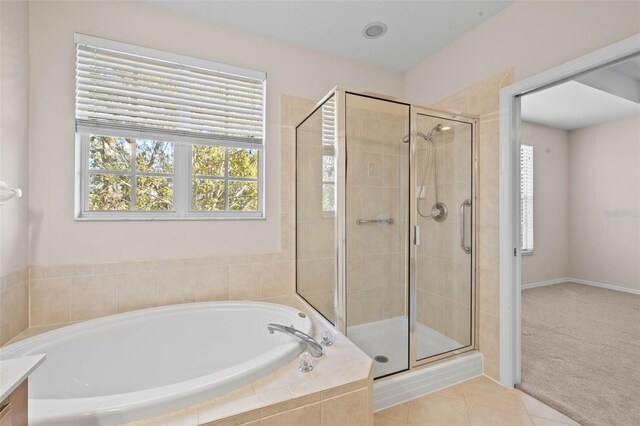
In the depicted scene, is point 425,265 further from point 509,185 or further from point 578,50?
point 578,50

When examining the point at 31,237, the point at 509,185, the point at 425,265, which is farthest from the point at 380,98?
the point at 31,237

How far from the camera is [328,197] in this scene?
1.88m

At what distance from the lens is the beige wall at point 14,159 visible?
1.44 meters

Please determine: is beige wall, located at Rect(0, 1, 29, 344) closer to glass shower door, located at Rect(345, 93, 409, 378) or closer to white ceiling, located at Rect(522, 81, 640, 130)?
glass shower door, located at Rect(345, 93, 409, 378)

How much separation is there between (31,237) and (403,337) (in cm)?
245

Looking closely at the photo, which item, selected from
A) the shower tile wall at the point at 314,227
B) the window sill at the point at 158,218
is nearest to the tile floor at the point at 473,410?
the shower tile wall at the point at 314,227

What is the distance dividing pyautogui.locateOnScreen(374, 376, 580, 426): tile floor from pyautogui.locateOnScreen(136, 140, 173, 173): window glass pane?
85.6 inches

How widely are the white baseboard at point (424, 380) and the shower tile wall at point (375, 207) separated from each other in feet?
1.26

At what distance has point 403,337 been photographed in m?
1.98

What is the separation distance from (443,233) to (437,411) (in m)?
1.17

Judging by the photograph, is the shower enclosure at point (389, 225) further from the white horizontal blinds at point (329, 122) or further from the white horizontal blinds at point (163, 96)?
the white horizontal blinds at point (163, 96)

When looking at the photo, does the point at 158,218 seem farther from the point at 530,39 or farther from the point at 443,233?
the point at 530,39

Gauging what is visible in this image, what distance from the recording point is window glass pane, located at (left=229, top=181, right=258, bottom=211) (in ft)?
7.47

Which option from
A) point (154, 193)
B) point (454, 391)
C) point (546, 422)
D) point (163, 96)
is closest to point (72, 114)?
point (163, 96)
